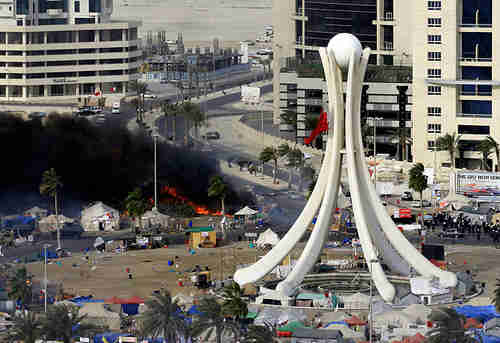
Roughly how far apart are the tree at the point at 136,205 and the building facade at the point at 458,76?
33853 mm

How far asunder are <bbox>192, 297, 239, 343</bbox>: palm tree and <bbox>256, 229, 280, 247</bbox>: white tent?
106 feet

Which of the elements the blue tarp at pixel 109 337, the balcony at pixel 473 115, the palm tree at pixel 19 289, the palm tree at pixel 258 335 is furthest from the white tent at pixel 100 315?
the balcony at pixel 473 115

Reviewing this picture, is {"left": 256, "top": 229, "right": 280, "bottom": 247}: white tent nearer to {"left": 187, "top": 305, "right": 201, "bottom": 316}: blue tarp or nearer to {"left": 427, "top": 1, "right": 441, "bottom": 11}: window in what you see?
{"left": 187, "top": 305, "right": 201, "bottom": 316}: blue tarp

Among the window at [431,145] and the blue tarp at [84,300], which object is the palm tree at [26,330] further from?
the window at [431,145]

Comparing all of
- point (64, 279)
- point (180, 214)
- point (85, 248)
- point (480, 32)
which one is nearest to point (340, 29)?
point (480, 32)

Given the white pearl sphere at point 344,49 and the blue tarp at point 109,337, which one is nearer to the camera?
the blue tarp at point 109,337

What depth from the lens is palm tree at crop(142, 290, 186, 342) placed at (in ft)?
290

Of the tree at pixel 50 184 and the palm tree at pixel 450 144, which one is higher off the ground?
the palm tree at pixel 450 144

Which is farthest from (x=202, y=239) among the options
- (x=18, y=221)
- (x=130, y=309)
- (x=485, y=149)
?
(x=485, y=149)

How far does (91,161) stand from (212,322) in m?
55.5

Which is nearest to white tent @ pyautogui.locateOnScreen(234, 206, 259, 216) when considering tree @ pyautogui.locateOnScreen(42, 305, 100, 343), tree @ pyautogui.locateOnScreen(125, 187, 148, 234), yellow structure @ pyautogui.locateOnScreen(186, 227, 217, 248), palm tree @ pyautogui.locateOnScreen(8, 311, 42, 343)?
tree @ pyautogui.locateOnScreen(125, 187, 148, 234)

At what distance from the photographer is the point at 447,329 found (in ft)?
281

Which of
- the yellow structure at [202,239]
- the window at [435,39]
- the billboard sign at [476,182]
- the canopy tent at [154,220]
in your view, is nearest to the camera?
the yellow structure at [202,239]

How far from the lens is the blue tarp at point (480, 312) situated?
9475cm
